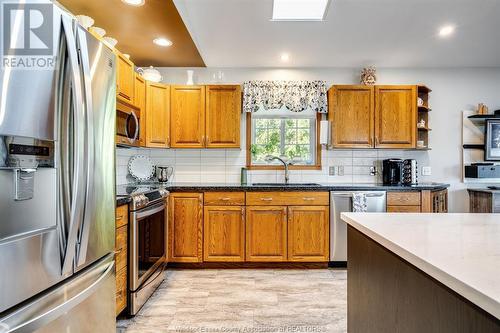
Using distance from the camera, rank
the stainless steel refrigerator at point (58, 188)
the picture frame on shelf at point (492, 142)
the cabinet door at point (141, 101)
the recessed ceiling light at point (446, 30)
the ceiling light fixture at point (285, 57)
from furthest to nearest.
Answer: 1. the picture frame on shelf at point (492, 142)
2. the ceiling light fixture at point (285, 57)
3. the cabinet door at point (141, 101)
4. the recessed ceiling light at point (446, 30)
5. the stainless steel refrigerator at point (58, 188)

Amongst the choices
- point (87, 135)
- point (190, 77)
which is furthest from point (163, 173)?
point (87, 135)

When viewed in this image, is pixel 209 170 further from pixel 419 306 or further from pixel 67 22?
pixel 419 306

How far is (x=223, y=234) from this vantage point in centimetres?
349

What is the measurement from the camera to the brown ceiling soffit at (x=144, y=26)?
7.96 feet

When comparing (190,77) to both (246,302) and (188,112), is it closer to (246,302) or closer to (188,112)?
(188,112)

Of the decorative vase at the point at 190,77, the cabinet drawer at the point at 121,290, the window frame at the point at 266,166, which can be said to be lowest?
the cabinet drawer at the point at 121,290

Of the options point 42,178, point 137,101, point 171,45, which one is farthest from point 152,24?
point 42,178

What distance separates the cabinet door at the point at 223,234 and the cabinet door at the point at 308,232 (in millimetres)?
549

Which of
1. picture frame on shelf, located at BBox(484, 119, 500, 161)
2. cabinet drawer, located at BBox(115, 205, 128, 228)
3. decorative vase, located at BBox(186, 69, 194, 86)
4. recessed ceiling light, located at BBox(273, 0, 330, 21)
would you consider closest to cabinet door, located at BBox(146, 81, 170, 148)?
decorative vase, located at BBox(186, 69, 194, 86)

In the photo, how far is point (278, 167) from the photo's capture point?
4.16 metres

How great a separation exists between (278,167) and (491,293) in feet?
11.7

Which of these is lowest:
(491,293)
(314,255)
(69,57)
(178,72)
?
(314,255)

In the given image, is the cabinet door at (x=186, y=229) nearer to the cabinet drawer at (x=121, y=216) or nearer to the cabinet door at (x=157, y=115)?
the cabinet door at (x=157, y=115)

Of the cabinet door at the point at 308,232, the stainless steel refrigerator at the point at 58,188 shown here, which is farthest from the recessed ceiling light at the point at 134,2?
the cabinet door at the point at 308,232
